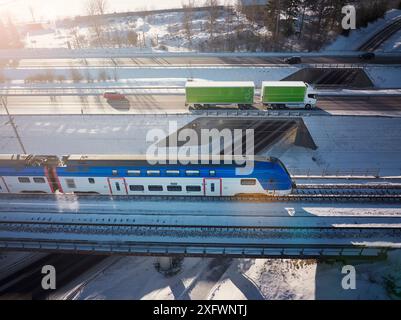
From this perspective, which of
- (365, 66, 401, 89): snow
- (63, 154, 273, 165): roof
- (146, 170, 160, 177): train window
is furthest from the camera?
(365, 66, 401, 89): snow

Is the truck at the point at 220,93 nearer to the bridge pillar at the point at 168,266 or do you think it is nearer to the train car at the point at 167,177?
the train car at the point at 167,177

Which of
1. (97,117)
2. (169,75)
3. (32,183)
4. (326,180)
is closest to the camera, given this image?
(32,183)

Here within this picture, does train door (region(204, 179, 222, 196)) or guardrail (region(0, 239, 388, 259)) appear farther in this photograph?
train door (region(204, 179, 222, 196))

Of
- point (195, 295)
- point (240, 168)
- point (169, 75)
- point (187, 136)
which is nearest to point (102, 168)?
point (240, 168)

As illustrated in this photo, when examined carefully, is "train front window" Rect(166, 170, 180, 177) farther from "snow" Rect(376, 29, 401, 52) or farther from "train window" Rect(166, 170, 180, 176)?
"snow" Rect(376, 29, 401, 52)

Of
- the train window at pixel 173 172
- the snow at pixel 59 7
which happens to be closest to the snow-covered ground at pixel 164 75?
the train window at pixel 173 172

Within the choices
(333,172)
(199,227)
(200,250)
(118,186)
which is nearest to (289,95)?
(333,172)

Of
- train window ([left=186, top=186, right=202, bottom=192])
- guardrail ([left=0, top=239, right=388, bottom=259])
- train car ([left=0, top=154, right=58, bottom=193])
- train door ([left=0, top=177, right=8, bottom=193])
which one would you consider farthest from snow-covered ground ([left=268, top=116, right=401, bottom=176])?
train door ([left=0, top=177, right=8, bottom=193])

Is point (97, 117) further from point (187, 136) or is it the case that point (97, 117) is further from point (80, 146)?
point (187, 136)
